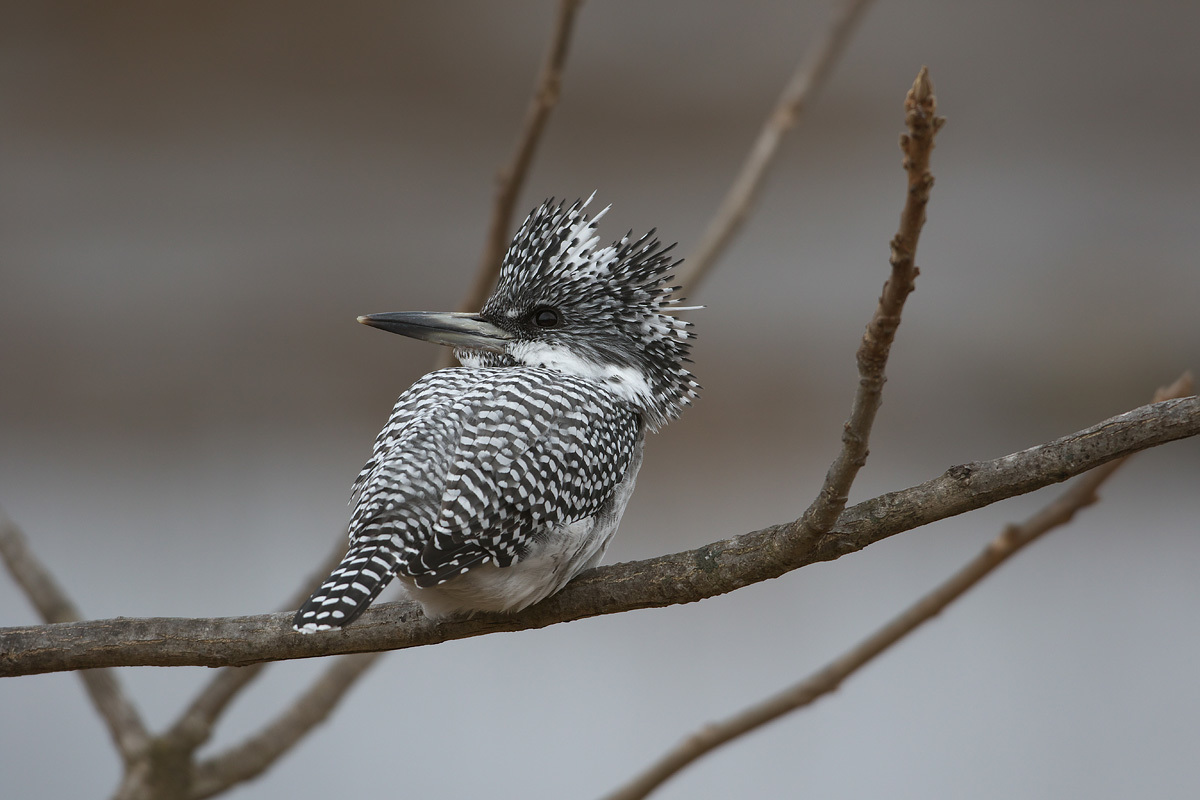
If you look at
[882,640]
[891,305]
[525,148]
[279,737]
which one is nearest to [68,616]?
[279,737]

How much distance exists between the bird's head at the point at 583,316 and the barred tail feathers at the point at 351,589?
0.40 metres

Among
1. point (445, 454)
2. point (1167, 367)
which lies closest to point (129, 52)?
point (445, 454)

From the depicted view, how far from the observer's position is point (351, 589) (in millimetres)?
1079

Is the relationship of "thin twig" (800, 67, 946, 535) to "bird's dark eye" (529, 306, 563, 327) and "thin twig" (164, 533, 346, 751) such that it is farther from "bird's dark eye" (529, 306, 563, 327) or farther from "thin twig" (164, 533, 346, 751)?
"thin twig" (164, 533, 346, 751)

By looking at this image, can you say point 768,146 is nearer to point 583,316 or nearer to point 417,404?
point 583,316

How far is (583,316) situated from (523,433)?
31cm

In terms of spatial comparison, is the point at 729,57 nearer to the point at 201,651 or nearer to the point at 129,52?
the point at 129,52

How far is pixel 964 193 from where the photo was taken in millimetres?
3684

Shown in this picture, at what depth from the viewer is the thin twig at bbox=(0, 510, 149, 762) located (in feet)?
5.91

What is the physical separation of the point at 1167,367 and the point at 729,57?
182 cm

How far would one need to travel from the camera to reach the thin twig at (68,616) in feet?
5.91

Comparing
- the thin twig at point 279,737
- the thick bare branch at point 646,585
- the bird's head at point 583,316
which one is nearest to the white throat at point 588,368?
the bird's head at point 583,316

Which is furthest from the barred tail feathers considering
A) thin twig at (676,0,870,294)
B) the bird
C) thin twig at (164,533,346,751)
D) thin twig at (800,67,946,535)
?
thin twig at (676,0,870,294)

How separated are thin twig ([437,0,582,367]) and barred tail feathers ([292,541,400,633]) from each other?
0.79 meters
